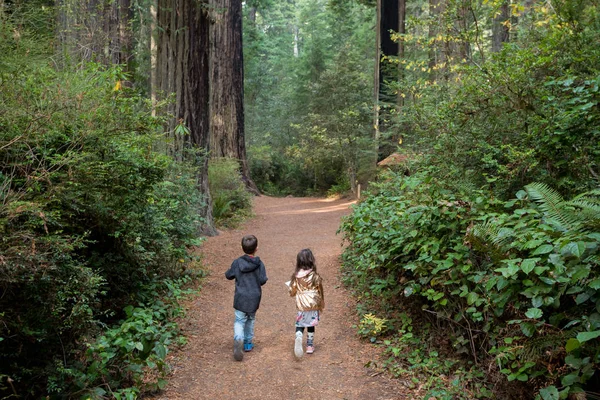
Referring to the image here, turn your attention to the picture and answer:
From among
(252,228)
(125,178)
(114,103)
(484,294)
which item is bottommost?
(252,228)

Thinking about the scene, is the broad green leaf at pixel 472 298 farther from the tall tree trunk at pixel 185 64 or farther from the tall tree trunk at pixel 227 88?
the tall tree trunk at pixel 227 88

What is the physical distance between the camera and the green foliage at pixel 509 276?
3322mm

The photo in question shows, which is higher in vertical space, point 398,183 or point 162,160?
point 162,160

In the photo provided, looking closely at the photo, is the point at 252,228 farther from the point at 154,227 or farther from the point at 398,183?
the point at 154,227

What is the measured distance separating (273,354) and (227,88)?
14674 mm

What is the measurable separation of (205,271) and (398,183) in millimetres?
3657

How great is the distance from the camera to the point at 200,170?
10.7 metres

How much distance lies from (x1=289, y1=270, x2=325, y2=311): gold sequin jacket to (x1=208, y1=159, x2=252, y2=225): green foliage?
8173 mm

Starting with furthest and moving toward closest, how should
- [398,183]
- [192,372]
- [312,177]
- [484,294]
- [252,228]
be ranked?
[312,177], [252,228], [398,183], [192,372], [484,294]

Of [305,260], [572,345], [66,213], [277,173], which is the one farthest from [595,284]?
[277,173]

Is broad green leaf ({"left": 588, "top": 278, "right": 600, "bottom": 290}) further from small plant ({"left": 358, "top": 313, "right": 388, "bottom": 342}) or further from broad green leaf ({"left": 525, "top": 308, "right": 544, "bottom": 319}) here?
small plant ({"left": 358, "top": 313, "right": 388, "bottom": 342})

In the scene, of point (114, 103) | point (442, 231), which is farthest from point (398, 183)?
point (114, 103)

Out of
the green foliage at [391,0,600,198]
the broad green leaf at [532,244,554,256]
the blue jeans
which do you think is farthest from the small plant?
the broad green leaf at [532,244,554,256]

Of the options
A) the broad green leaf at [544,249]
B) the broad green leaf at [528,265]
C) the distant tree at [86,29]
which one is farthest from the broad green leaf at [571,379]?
the distant tree at [86,29]
